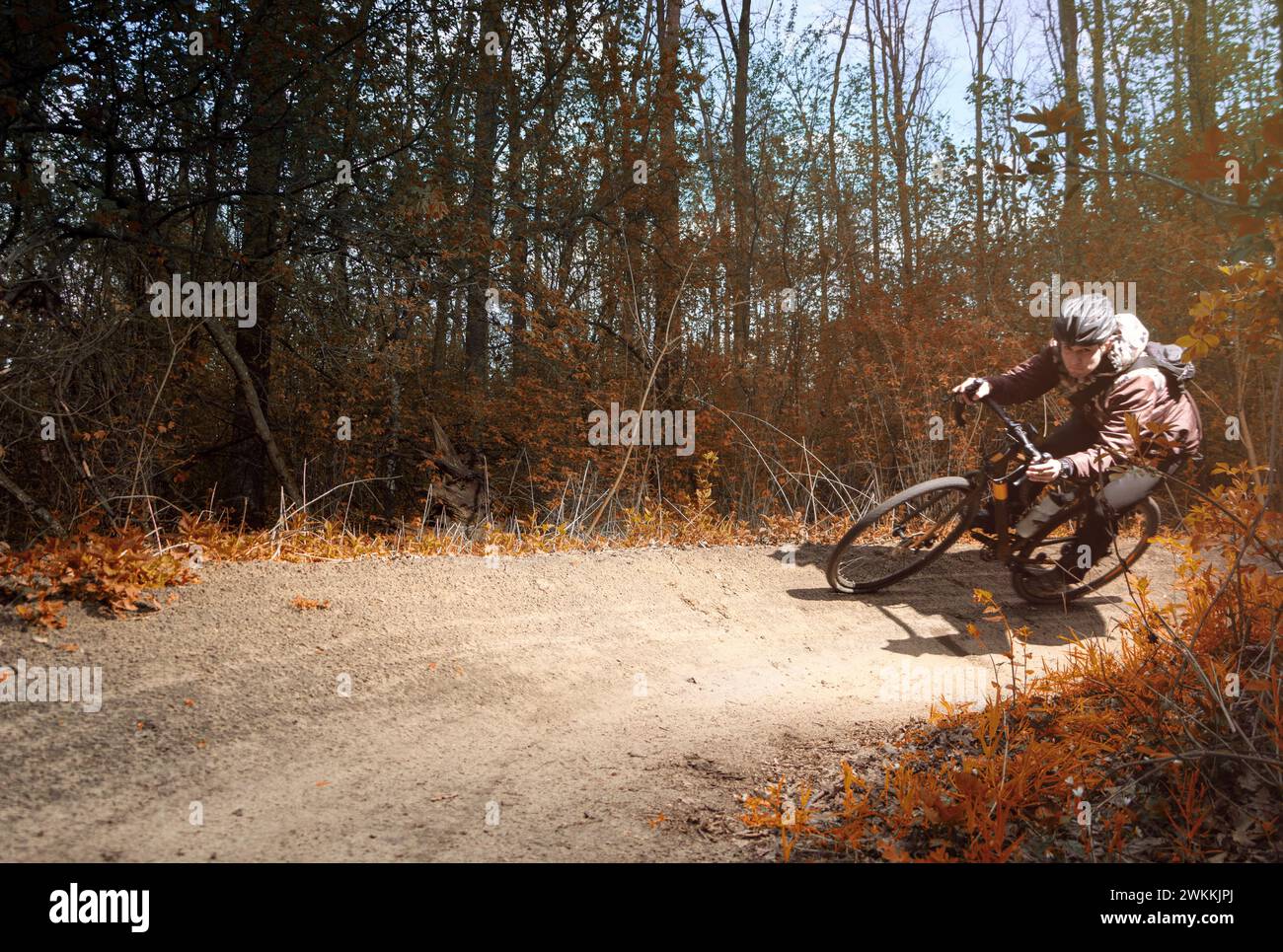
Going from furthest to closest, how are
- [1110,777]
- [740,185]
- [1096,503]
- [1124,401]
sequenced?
[740,185] → [1096,503] → [1124,401] → [1110,777]

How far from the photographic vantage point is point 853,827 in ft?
8.14

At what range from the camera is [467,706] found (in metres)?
3.82

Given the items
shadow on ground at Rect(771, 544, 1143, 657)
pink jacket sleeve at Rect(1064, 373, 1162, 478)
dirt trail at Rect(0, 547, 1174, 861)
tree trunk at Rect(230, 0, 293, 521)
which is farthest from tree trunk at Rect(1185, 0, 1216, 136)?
tree trunk at Rect(230, 0, 293, 521)

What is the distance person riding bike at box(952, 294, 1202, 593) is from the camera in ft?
16.9

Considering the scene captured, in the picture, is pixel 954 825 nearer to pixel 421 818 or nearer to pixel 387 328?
pixel 421 818

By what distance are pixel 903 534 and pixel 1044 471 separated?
49.9 inches

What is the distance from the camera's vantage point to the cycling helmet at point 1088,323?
5.43 m

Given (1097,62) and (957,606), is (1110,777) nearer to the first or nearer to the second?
(957,606)

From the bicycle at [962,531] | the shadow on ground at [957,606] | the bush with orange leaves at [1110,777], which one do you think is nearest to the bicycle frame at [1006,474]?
the bicycle at [962,531]

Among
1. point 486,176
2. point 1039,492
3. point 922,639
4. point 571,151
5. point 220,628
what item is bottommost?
point 922,639

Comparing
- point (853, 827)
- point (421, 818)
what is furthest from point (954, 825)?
point (421, 818)

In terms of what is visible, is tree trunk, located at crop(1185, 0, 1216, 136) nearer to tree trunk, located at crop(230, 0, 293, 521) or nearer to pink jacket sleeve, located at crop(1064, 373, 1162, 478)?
pink jacket sleeve, located at crop(1064, 373, 1162, 478)

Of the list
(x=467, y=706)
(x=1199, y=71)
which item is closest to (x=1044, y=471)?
(x=467, y=706)
